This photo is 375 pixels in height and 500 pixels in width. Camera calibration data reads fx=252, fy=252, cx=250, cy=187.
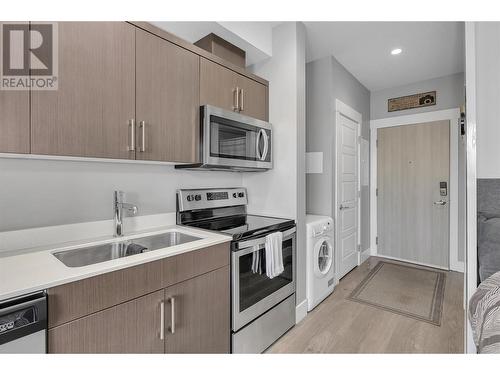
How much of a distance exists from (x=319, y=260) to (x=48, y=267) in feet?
7.07

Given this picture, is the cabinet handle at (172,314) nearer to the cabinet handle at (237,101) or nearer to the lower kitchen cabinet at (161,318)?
the lower kitchen cabinet at (161,318)

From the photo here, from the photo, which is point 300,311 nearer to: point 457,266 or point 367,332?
point 367,332

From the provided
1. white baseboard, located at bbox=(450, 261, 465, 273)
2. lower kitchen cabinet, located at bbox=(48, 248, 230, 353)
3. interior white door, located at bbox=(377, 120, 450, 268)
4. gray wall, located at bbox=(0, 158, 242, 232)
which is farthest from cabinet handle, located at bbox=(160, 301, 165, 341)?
white baseboard, located at bbox=(450, 261, 465, 273)

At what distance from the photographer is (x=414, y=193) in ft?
11.4

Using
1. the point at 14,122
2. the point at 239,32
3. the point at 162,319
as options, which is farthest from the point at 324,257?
the point at 14,122

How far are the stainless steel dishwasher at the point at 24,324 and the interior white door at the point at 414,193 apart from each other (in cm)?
396

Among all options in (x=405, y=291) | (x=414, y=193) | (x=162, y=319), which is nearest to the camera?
(x=162, y=319)

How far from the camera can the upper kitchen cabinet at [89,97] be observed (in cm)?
113

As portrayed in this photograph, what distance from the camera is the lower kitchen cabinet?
3.04 feet

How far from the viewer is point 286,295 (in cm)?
197

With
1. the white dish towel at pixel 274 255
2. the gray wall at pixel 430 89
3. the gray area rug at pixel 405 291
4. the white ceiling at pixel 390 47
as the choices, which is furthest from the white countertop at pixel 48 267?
the gray wall at pixel 430 89

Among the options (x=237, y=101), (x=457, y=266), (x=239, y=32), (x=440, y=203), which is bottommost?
(x=457, y=266)

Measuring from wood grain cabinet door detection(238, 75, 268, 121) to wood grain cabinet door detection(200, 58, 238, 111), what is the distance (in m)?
0.08

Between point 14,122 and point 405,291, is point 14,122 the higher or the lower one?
the higher one
